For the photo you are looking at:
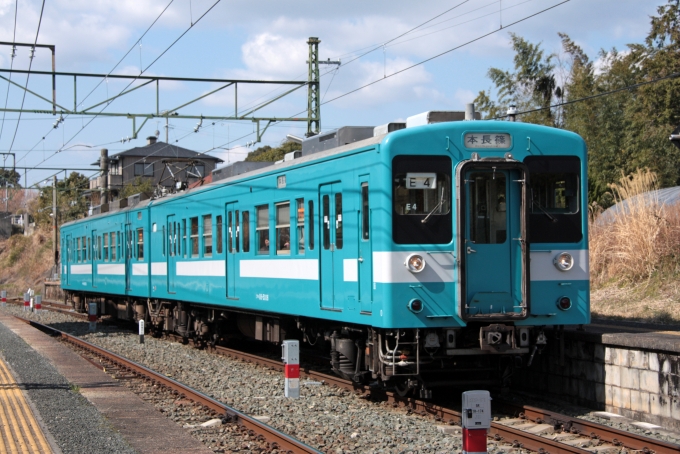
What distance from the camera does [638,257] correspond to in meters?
15.9

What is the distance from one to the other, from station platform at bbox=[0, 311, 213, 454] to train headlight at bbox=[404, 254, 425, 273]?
268 cm

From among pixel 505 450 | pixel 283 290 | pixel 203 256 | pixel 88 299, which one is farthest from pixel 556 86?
pixel 505 450

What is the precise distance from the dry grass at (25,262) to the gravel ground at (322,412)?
44.6m

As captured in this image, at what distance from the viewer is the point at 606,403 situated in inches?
371

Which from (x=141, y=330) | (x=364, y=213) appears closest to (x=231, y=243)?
(x=364, y=213)

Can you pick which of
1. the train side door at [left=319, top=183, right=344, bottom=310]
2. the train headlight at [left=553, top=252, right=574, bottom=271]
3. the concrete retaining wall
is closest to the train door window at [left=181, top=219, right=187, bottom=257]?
the train side door at [left=319, top=183, right=344, bottom=310]

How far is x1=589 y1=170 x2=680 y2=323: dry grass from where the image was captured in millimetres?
15125

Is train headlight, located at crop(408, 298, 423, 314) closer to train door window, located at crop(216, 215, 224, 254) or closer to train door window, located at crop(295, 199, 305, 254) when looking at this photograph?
train door window, located at crop(295, 199, 305, 254)

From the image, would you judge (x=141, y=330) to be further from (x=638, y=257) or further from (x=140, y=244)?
(x=638, y=257)

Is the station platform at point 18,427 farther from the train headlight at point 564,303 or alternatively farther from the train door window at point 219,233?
the train headlight at point 564,303

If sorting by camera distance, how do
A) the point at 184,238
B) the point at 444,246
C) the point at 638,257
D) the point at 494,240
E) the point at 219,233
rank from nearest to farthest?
the point at 444,246, the point at 494,240, the point at 219,233, the point at 638,257, the point at 184,238

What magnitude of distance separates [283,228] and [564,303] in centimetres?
415

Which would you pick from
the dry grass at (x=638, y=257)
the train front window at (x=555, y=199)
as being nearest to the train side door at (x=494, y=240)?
the train front window at (x=555, y=199)

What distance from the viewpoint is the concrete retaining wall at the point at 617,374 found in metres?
8.44
